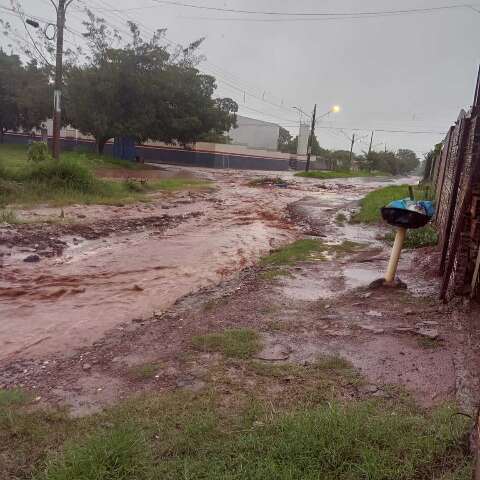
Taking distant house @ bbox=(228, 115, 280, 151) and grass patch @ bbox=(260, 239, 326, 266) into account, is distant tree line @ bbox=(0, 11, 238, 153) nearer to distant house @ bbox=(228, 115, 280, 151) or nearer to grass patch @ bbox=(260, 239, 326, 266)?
grass patch @ bbox=(260, 239, 326, 266)

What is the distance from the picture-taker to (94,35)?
3125 centimetres

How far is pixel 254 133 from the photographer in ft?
229

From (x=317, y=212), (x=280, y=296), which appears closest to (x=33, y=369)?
(x=280, y=296)

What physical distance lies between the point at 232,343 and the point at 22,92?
132ft

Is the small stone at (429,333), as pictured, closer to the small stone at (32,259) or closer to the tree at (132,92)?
the small stone at (32,259)

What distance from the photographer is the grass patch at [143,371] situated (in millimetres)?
3665

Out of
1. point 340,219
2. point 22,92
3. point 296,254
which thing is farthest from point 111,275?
point 22,92

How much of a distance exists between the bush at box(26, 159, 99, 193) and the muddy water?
90.0 inches

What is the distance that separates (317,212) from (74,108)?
2097 centimetres

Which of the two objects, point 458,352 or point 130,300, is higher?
point 458,352

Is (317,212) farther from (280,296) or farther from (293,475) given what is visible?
(293,475)

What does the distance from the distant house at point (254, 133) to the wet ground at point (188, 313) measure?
6022cm

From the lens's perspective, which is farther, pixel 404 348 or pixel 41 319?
pixel 41 319

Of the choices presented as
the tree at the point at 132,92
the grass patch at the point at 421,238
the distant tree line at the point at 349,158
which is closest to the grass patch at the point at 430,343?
the grass patch at the point at 421,238
